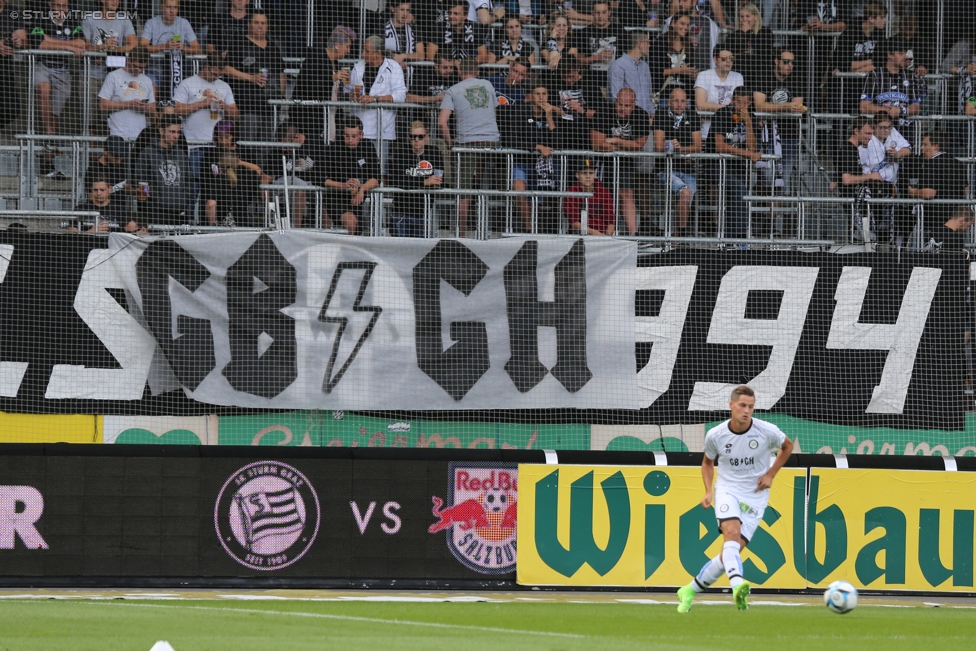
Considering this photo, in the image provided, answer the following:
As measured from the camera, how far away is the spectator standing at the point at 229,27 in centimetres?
1675

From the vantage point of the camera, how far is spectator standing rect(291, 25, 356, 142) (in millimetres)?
16078

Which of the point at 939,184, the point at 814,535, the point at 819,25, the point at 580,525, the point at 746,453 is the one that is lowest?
the point at 814,535

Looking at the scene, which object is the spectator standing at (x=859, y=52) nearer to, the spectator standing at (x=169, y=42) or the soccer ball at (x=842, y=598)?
the spectator standing at (x=169, y=42)

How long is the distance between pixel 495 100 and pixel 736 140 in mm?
3210

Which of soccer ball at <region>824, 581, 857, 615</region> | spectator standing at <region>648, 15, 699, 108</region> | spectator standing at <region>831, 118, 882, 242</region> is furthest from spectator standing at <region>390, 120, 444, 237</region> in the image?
soccer ball at <region>824, 581, 857, 615</region>

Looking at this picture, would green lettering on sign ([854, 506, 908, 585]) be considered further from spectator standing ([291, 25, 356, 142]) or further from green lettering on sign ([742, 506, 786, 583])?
spectator standing ([291, 25, 356, 142])

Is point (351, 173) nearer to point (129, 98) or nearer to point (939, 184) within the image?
point (129, 98)

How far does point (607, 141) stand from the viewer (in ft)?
54.3

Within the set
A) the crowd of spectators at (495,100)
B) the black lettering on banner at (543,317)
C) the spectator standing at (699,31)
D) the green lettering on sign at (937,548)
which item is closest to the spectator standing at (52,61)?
the crowd of spectators at (495,100)

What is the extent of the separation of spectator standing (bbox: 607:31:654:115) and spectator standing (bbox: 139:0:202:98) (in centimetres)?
547

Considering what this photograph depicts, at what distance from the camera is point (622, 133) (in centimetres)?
1666

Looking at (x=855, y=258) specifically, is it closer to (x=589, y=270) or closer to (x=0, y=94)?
(x=589, y=270)

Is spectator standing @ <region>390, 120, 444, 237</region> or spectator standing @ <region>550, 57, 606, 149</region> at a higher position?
spectator standing @ <region>550, 57, 606, 149</region>

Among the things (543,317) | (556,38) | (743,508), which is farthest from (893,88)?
(743,508)
